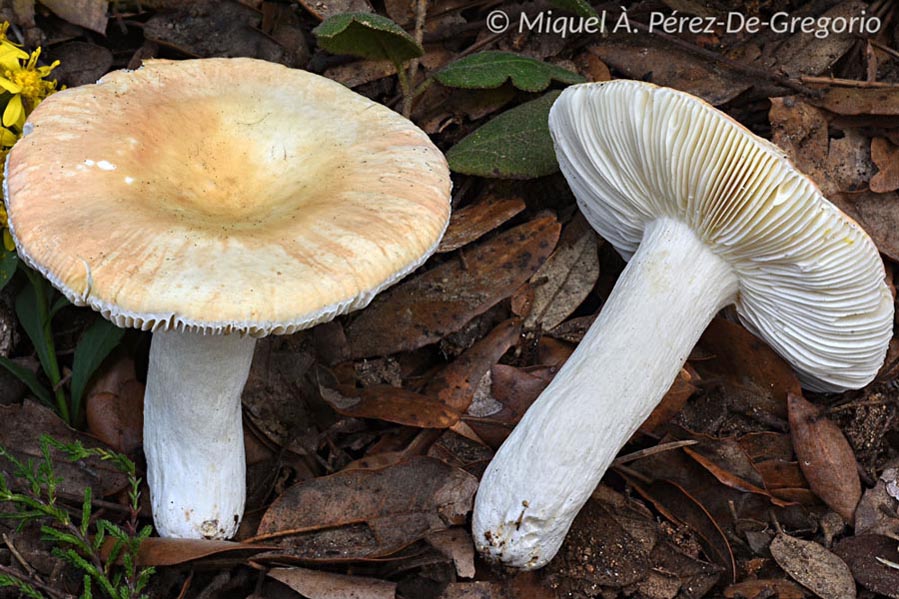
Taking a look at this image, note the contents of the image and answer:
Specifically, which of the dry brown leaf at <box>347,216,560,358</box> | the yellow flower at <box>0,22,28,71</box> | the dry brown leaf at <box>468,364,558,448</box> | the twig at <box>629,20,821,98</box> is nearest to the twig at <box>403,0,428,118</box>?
the dry brown leaf at <box>347,216,560,358</box>

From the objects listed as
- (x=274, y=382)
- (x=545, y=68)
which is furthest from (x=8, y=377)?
(x=545, y=68)

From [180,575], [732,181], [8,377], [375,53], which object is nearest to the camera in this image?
[732,181]

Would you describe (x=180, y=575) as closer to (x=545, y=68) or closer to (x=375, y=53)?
(x=375, y=53)

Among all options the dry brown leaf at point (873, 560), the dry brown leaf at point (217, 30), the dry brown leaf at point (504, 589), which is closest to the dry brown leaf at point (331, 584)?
the dry brown leaf at point (504, 589)

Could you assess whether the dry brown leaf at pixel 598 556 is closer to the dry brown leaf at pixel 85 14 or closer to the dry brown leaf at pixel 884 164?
the dry brown leaf at pixel 884 164

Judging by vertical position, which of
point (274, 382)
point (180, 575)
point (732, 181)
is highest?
point (732, 181)

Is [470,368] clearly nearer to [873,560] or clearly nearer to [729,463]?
[729,463]
